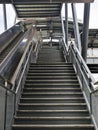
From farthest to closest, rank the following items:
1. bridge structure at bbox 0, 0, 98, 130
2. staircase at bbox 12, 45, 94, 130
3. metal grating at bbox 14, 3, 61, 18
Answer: metal grating at bbox 14, 3, 61, 18
staircase at bbox 12, 45, 94, 130
bridge structure at bbox 0, 0, 98, 130

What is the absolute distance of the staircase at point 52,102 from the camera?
549 cm

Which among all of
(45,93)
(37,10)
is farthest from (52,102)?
(37,10)

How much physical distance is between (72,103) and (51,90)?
0.91 meters

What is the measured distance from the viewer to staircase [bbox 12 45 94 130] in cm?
549

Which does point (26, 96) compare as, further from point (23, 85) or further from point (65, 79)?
point (65, 79)

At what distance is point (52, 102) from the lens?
6500mm

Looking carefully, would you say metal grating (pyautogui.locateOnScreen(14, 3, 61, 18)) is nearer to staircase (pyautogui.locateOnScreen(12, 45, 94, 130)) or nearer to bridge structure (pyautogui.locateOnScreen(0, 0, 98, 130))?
bridge structure (pyautogui.locateOnScreen(0, 0, 98, 130))

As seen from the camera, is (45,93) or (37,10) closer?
(45,93)

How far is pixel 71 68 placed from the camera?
8.69m

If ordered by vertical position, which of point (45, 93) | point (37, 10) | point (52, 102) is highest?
point (37, 10)

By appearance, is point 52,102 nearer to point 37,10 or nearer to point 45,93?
point 45,93

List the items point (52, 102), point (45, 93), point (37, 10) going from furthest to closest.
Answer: point (37, 10) < point (45, 93) < point (52, 102)

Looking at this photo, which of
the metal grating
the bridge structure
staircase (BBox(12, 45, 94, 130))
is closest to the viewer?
the bridge structure

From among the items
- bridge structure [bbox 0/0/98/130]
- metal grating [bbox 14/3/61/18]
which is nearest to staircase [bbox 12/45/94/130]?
bridge structure [bbox 0/0/98/130]
